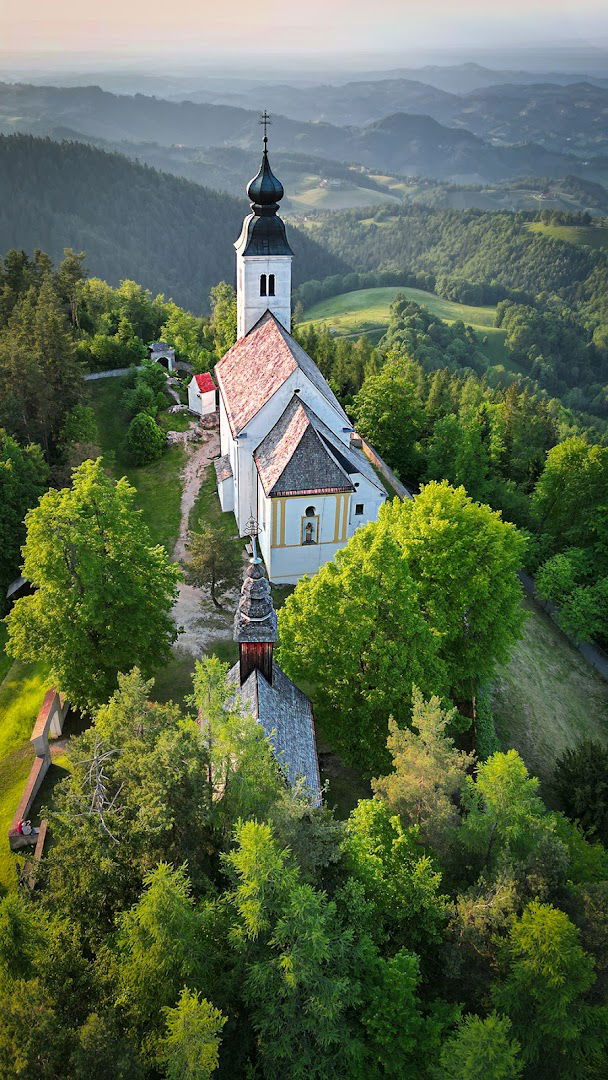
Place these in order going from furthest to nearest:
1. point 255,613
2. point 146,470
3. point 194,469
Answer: point 146,470 < point 194,469 < point 255,613

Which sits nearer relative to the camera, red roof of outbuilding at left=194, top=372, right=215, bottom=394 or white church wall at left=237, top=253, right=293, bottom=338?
white church wall at left=237, top=253, right=293, bottom=338

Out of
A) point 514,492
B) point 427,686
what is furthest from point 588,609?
point 427,686

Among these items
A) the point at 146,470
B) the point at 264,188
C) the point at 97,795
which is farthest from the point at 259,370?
the point at 97,795

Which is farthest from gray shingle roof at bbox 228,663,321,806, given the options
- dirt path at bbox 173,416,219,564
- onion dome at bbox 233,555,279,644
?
dirt path at bbox 173,416,219,564

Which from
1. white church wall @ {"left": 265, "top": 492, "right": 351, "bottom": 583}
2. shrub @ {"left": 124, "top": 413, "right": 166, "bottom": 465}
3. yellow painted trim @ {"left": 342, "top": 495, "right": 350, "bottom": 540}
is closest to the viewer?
white church wall @ {"left": 265, "top": 492, "right": 351, "bottom": 583}

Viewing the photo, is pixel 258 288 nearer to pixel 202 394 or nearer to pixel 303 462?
pixel 202 394

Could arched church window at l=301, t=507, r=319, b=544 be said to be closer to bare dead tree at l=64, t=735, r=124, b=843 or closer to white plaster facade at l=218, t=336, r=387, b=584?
white plaster facade at l=218, t=336, r=387, b=584
